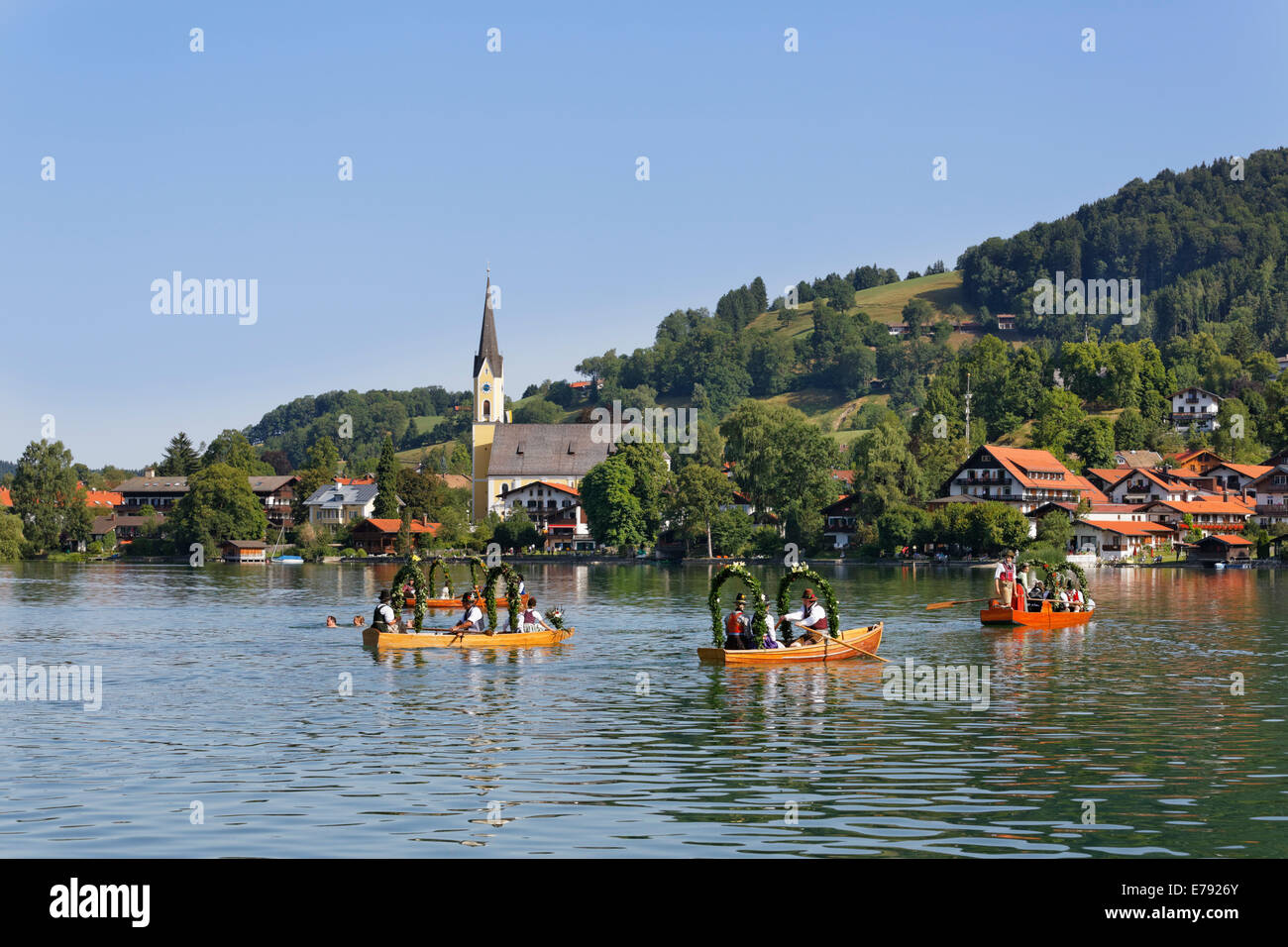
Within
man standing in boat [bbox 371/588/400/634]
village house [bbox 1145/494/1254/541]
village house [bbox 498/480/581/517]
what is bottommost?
man standing in boat [bbox 371/588/400/634]

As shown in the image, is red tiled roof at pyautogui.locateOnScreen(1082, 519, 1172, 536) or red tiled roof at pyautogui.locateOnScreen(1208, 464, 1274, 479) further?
red tiled roof at pyautogui.locateOnScreen(1208, 464, 1274, 479)

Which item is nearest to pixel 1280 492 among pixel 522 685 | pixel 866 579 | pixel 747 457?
pixel 747 457

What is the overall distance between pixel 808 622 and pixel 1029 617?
1726cm

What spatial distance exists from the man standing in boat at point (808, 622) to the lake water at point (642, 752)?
974 mm

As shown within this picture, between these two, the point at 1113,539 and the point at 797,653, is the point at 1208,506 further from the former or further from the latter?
the point at 797,653

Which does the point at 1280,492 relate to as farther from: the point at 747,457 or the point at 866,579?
the point at 866,579

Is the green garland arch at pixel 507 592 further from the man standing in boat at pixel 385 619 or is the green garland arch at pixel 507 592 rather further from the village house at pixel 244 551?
the village house at pixel 244 551

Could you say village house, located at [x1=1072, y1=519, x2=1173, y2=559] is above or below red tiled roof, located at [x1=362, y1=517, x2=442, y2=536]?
below

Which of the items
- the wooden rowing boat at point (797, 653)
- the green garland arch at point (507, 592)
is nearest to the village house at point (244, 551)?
the green garland arch at point (507, 592)

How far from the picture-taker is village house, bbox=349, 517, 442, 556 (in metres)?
167

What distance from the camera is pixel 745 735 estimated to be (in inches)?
1100

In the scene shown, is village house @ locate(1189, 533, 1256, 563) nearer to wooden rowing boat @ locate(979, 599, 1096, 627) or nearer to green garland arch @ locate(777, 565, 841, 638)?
wooden rowing boat @ locate(979, 599, 1096, 627)

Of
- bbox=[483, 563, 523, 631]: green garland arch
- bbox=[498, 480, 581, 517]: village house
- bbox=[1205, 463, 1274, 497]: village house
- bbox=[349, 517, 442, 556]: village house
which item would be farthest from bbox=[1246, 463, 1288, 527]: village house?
bbox=[483, 563, 523, 631]: green garland arch

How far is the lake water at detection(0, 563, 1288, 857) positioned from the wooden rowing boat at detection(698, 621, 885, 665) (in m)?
0.37
